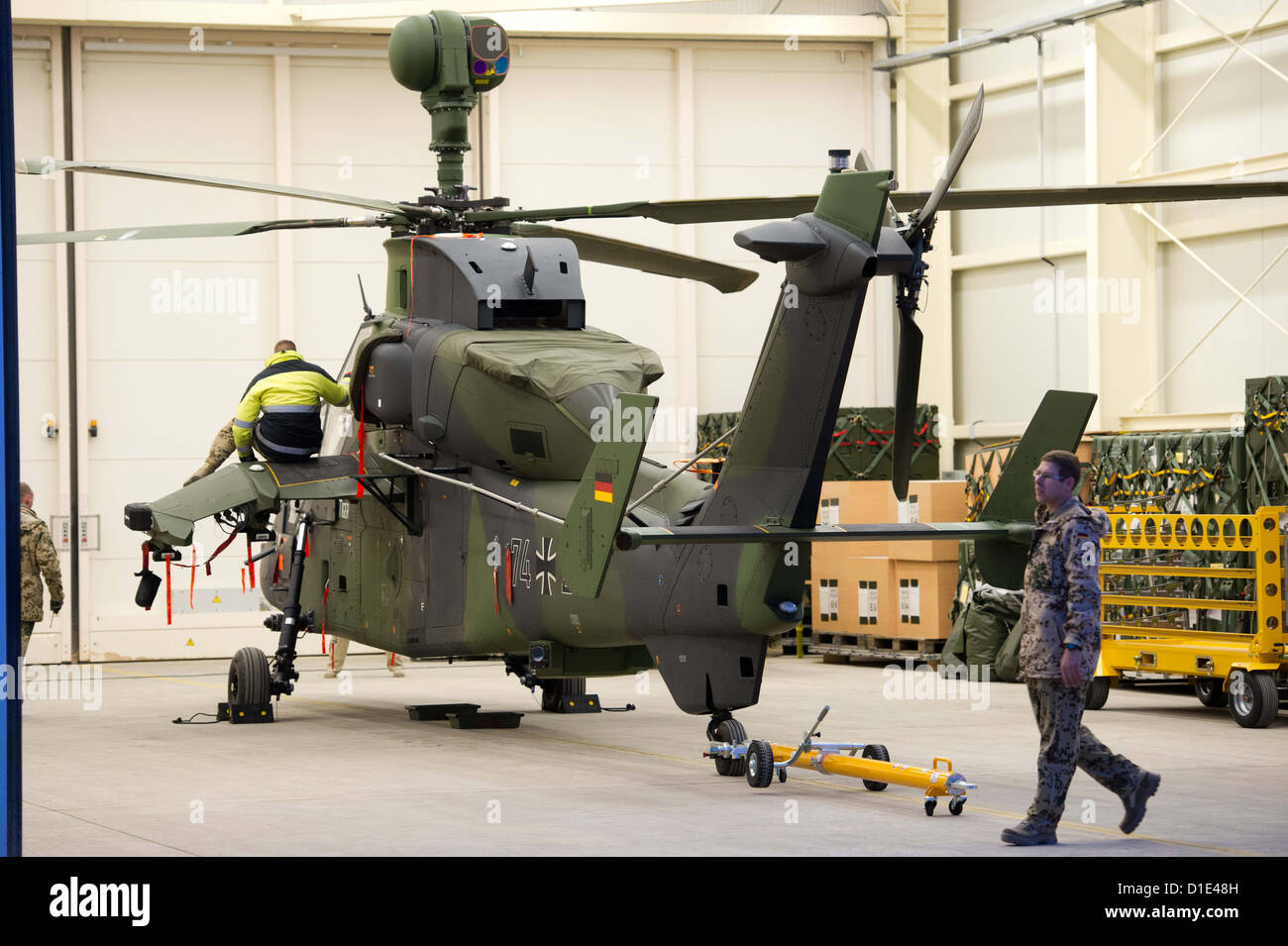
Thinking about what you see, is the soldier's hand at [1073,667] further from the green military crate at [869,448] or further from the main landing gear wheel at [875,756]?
the green military crate at [869,448]

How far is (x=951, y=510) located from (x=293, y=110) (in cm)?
1031

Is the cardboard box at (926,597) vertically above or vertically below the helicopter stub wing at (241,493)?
below

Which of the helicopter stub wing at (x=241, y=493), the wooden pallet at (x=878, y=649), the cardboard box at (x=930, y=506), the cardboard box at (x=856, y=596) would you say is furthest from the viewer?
the cardboard box at (x=856, y=596)

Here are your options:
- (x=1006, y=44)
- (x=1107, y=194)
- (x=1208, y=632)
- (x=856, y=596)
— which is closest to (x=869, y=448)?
(x=856, y=596)

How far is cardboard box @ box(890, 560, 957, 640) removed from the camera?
63.0ft

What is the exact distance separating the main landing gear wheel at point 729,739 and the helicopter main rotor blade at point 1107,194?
12.1 feet

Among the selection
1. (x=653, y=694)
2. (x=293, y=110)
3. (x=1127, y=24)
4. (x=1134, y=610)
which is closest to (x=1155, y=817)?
(x=1134, y=610)

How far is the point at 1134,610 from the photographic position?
16.2 metres

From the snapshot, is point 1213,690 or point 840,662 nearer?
point 1213,690

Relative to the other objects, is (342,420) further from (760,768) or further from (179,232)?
(760,768)

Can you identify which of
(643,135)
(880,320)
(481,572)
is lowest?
(481,572)

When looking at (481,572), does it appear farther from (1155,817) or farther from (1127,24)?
(1127,24)

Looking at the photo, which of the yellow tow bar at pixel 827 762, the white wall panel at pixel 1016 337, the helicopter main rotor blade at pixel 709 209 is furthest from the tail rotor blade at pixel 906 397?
the white wall panel at pixel 1016 337

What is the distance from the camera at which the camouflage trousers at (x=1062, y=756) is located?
8.56 metres
